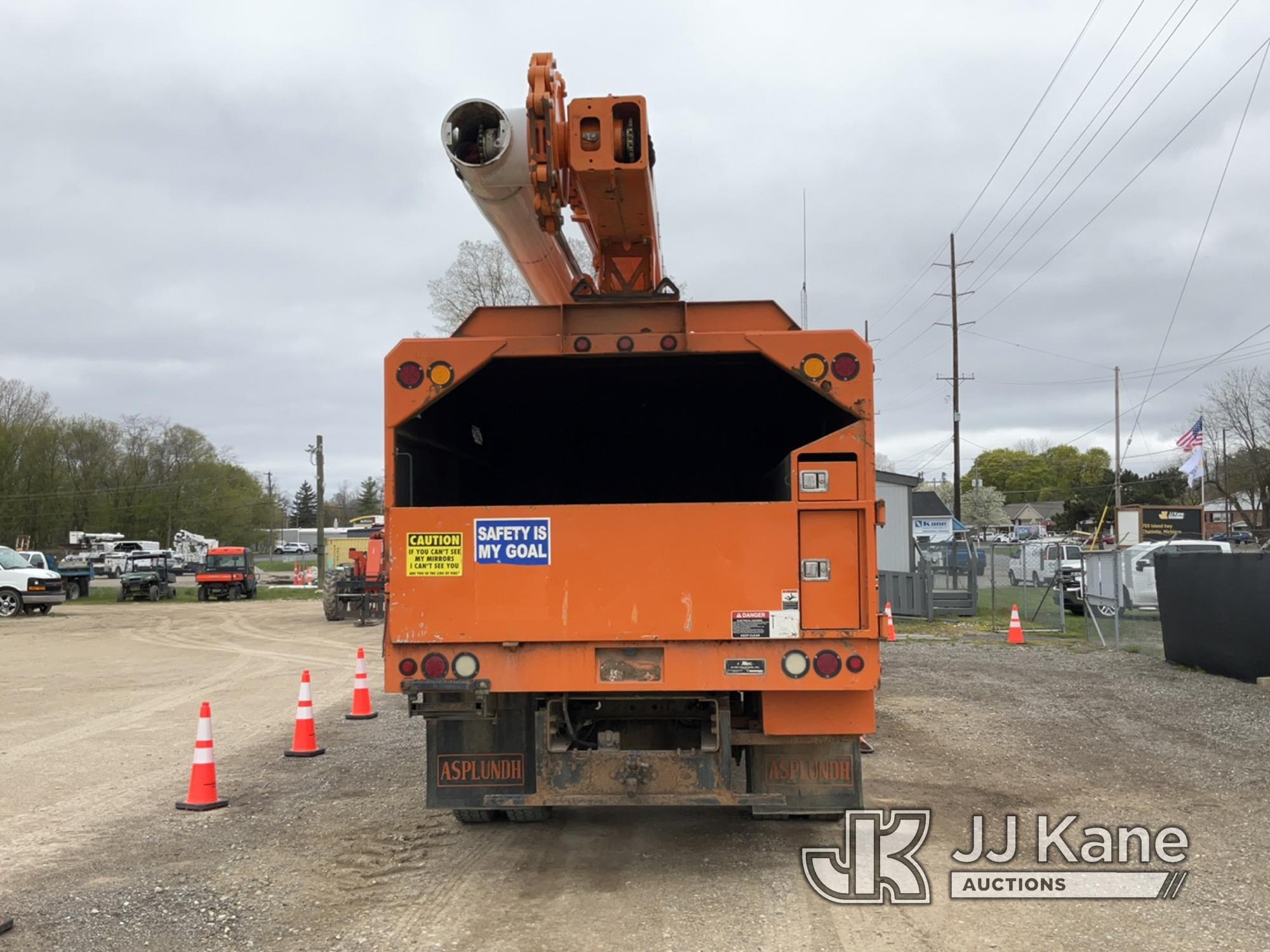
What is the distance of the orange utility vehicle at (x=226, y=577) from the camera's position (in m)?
39.5

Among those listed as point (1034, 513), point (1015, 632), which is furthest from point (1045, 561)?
point (1034, 513)

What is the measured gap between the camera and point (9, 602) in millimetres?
30891

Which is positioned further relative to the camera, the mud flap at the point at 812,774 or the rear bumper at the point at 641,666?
the mud flap at the point at 812,774

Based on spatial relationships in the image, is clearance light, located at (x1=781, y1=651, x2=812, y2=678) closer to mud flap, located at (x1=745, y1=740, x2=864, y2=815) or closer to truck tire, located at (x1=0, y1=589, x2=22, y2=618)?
mud flap, located at (x1=745, y1=740, x2=864, y2=815)

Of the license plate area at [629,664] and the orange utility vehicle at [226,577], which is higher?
the license plate area at [629,664]

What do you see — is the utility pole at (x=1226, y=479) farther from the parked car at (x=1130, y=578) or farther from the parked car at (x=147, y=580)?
the parked car at (x=147, y=580)

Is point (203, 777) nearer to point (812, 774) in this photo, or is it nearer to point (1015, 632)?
point (812, 774)

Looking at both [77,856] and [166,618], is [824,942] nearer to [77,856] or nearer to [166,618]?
[77,856]

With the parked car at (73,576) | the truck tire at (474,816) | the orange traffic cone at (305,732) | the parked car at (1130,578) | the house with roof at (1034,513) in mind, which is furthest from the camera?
the house with roof at (1034,513)

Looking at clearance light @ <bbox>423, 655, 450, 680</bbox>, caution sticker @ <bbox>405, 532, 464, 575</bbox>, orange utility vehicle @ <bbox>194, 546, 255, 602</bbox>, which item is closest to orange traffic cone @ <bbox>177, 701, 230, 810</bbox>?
clearance light @ <bbox>423, 655, 450, 680</bbox>

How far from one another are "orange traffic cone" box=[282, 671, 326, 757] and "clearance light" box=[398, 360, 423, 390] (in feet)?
15.8

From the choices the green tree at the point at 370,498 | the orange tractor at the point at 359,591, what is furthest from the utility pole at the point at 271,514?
the orange tractor at the point at 359,591

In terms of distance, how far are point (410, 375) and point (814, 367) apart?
207 centimetres

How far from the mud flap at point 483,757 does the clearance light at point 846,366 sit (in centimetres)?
237
